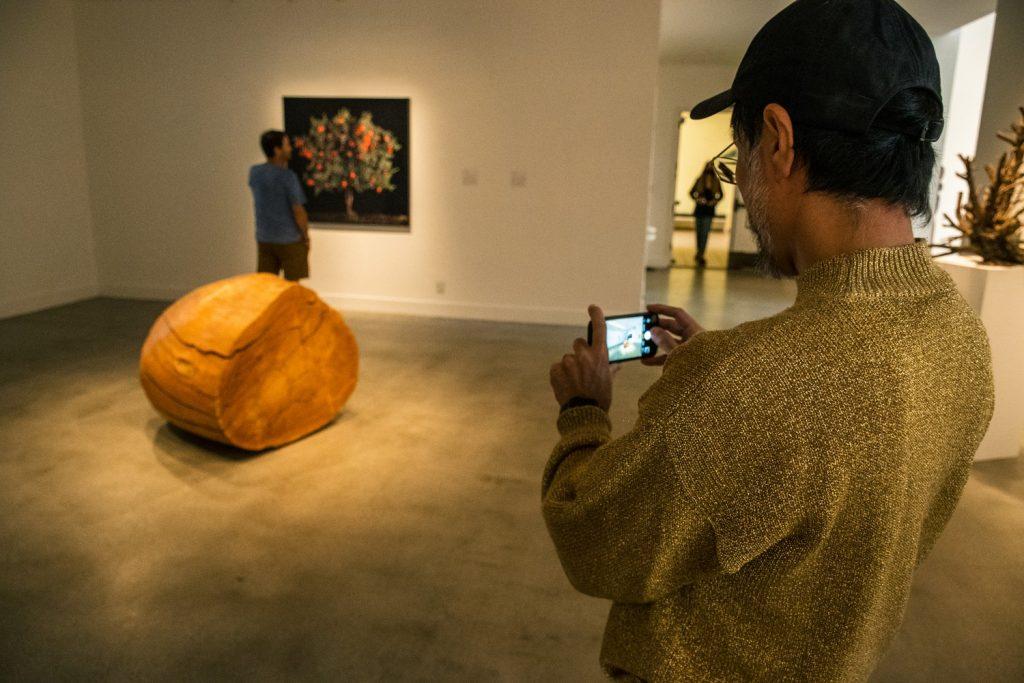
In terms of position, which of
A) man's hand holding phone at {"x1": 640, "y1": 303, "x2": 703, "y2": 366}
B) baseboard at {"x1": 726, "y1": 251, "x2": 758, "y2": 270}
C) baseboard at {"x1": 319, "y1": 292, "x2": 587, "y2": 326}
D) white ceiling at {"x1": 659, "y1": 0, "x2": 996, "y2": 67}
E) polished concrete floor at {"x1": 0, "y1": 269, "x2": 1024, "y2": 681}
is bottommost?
polished concrete floor at {"x1": 0, "y1": 269, "x2": 1024, "y2": 681}

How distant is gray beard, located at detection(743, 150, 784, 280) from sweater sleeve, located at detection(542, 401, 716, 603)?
269mm

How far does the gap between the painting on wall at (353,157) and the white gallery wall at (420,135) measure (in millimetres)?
120

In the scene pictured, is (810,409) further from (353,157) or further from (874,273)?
(353,157)

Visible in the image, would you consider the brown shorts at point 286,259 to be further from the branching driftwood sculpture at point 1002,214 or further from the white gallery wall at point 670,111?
the white gallery wall at point 670,111

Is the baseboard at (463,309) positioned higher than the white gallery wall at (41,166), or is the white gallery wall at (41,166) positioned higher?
the white gallery wall at (41,166)

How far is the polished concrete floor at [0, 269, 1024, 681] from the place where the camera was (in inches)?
86.0

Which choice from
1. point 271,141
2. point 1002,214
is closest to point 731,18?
point 1002,214

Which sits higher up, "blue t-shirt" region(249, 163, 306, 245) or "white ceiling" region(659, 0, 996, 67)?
"white ceiling" region(659, 0, 996, 67)

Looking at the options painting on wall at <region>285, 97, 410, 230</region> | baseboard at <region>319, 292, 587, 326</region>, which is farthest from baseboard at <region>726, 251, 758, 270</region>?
painting on wall at <region>285, 97, 410, 230</region>

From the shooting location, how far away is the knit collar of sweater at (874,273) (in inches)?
28.6

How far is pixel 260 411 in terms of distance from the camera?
357cm

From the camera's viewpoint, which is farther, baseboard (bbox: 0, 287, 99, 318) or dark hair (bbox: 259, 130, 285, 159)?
baseboard (bbox: 0, 287, 99, 318)

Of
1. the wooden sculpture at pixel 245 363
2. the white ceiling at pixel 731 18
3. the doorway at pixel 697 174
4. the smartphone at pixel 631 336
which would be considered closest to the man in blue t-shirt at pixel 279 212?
the wooden sculpture at pixel 245 363

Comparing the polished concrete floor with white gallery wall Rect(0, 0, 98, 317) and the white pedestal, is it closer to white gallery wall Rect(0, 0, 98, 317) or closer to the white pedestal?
the white pedestal
